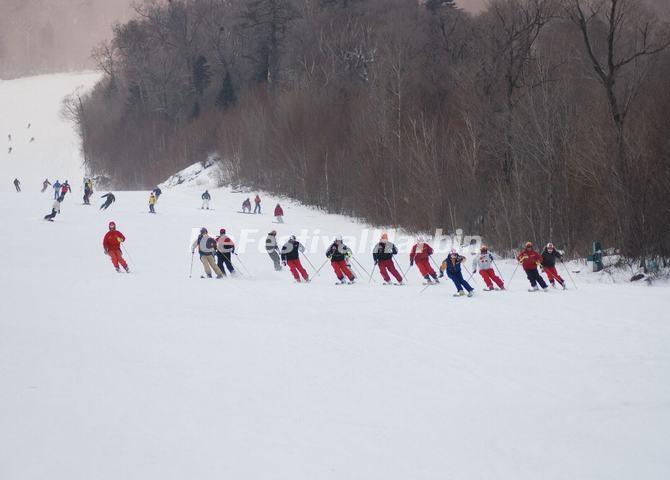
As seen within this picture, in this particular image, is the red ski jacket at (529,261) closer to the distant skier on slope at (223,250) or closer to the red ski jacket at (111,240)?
the distant skier on slope at (223,250)

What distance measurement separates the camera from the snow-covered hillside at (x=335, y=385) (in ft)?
17.7

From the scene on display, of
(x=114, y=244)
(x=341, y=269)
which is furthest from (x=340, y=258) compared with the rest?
(x=114, y=244)

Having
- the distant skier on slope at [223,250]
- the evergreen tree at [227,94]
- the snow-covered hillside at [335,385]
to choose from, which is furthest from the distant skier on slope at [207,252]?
the evergreen tree at [227,94]

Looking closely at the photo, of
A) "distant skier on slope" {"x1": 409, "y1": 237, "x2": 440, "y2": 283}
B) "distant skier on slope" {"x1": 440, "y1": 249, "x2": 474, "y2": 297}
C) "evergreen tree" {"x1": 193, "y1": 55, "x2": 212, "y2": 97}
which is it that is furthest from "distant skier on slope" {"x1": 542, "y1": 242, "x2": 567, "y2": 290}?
"evergreen tree" {"x1": 193, "y1": 55, "x2": 212, "y2": 97}

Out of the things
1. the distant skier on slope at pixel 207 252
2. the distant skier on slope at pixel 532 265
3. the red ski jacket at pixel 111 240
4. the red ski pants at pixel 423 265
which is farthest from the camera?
the red ski jacket at pixel 111 240

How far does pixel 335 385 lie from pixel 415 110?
3432cm

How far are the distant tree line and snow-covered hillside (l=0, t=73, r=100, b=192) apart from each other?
6.25 meters

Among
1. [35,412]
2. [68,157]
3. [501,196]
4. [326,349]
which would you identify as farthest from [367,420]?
[68,157]

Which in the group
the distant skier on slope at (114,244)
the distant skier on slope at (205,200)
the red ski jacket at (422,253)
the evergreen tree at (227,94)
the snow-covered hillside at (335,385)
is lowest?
the snow-covered hillside at (335,385)

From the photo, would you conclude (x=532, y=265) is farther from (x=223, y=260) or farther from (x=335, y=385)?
(x=223, y=260)

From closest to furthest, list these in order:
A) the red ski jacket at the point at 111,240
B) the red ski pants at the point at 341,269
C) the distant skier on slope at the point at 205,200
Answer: the red ski pants at the point at 341,269, the red ski jacket at the point at 111,240, the distant skier on slope at the point at 205,200

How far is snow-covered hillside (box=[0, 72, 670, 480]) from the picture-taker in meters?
5.40

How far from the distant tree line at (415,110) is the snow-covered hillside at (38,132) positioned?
20.5 ft

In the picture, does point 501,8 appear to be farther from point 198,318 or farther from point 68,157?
point 68,157
